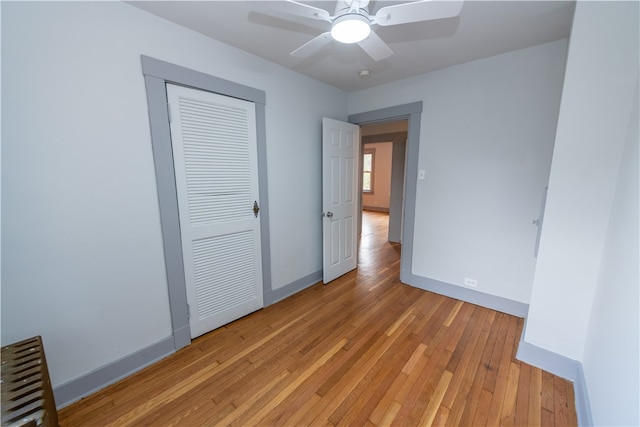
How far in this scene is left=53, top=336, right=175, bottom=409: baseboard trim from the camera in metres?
1.50

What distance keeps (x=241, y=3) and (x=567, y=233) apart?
8.22 ft

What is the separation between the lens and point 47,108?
4.40ft

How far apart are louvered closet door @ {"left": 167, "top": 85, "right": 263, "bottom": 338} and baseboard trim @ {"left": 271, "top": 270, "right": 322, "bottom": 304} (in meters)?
0.28

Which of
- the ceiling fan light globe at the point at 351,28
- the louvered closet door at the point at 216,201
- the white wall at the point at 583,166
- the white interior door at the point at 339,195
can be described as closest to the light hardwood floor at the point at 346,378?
the louvered closet door at the point at 216,201

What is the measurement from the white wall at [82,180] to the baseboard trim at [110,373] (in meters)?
0.04

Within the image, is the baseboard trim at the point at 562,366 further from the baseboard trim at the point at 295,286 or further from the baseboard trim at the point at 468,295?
the baseboard trim at the point at 295,286

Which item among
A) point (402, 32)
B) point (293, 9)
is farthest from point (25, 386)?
point (402, 32)

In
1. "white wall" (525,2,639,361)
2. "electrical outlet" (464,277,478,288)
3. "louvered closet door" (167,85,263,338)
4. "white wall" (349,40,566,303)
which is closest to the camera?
"white wall" (525,2,639,361)

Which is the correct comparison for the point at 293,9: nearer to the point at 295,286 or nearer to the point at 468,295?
the point at 295,286


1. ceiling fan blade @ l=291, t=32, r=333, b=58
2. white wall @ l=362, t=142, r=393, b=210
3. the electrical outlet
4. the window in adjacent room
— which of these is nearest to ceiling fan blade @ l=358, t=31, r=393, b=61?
ceiling fan blade @ l=291, t=32, r=333, b=58

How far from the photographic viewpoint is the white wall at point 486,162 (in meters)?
2.14

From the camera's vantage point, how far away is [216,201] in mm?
2092

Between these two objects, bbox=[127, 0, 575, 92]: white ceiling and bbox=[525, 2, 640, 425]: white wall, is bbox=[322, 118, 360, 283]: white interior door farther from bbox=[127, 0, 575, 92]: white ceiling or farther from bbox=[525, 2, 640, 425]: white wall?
bbox=[525, 2, 640, 425]: white wall

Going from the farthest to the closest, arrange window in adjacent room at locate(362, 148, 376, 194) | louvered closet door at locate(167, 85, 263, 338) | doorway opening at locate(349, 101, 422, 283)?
window in adjacent room at locate(362, 148, 376, 194)
doorway opening at locate(349, 101, 422, 283)
louvered closet door at locate(167, 85, 263, 338)
